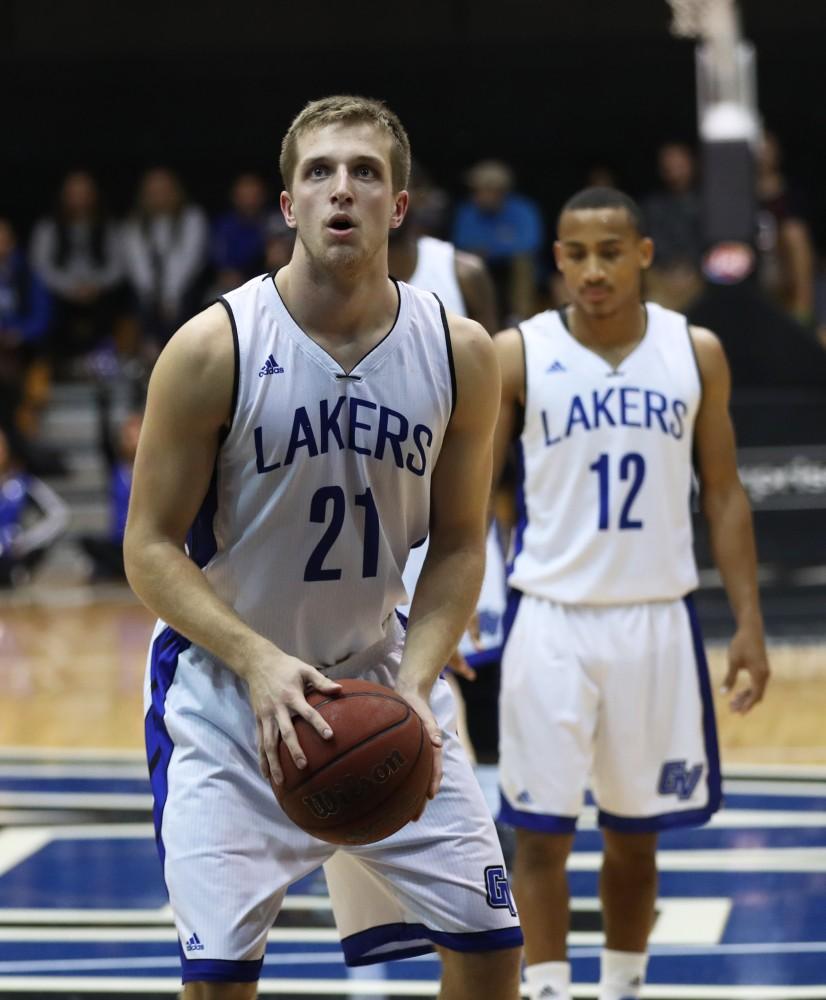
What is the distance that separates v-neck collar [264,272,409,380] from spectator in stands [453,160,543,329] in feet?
33.8

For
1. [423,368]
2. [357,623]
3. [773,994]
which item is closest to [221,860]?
[357,623]

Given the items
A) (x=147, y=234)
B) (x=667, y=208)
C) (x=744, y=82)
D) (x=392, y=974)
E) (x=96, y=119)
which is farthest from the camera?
(x=96, y=119)

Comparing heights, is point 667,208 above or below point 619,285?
above

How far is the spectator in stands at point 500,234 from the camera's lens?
44.4 ft

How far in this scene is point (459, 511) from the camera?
3.35 meters

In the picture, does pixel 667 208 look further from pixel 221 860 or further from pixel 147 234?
pixel 221 860

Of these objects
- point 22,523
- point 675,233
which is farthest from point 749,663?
point 22,523

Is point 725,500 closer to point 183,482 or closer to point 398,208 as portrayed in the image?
point 398,208

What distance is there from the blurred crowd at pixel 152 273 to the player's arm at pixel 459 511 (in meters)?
9.04

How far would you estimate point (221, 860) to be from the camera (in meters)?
3.09

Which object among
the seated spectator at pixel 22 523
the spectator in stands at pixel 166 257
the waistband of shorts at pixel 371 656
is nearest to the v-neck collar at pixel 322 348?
the waistband of shorts at pixel 371 656

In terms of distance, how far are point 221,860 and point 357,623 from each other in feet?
1.56

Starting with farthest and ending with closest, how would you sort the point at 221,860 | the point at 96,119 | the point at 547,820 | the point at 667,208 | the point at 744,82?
the point at 96,119
the point at 667,208
the point at 744,82
the point at 547,820
the point at 221,860

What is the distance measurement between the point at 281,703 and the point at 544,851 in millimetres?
1601
